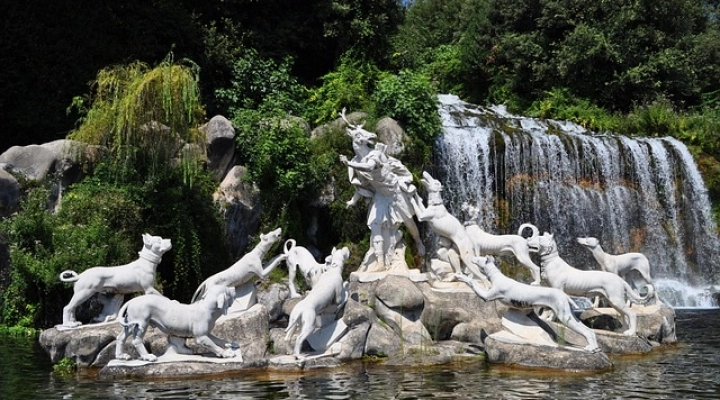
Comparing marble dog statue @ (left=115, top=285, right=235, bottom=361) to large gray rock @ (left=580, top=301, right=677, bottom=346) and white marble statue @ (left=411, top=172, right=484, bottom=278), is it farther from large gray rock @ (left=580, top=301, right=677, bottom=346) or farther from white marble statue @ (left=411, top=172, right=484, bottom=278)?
large gray rock @ (left=580, top=301, right=677, bottom=346)

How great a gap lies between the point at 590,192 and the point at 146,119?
12.1 m

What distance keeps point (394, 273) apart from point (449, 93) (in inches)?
887

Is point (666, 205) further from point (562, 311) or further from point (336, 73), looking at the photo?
point (562, 311)

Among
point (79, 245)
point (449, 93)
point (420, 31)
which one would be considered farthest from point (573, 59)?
point (79, 245)

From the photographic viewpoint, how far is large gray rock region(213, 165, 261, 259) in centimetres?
2041

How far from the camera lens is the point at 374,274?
48.5 ft

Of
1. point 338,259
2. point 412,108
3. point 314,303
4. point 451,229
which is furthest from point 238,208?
point 314,303

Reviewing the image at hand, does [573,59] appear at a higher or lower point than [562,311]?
higher

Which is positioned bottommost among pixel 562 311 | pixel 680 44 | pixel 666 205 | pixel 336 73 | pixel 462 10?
pixel 562 311

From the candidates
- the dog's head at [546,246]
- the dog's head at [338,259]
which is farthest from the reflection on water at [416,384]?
the dog's head at [546,246]

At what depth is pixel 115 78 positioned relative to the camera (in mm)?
18297

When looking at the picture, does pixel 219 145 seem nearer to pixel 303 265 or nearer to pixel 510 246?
pixel 303 265

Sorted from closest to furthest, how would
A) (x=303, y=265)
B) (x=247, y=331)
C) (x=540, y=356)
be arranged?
(x=540, y=356) < (x=247, y=331) < (x=303, y=265)

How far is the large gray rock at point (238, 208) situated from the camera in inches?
803
